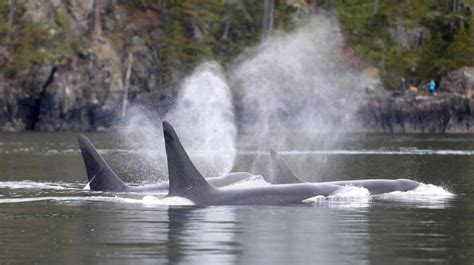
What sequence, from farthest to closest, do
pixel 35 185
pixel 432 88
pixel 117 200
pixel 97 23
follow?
pixel 97 23, pixel 432 88, pixel 35 185, pixel 117 200

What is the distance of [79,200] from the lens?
4284 centimetres

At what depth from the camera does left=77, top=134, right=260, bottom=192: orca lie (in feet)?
161

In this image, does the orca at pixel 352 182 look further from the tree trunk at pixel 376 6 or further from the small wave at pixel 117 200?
the tree trunk at pixel 376 6

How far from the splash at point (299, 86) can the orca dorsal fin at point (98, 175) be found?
81.0m

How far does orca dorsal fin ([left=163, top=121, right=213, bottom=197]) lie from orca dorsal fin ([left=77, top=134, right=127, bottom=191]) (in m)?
9.28

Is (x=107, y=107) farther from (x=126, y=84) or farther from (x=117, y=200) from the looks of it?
(x=117, y=200)

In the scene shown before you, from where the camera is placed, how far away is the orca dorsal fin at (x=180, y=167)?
39.2 meters

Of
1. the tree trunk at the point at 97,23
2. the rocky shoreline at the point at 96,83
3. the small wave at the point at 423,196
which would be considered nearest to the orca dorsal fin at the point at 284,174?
the small wave at the point at 423,196

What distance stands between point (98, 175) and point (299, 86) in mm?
96207

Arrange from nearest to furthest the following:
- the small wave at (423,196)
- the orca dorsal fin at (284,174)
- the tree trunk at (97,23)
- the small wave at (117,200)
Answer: the small wave at (117,200) → the small wave at (423,196) → the orca dorsal fin at (284,174) → the tree trunk at (97,23)

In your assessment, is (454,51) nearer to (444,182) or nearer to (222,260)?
(444,182)

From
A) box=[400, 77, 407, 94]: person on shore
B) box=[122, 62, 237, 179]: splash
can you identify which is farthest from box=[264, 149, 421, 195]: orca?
box=[400, 77, 407, 94]: person on shore

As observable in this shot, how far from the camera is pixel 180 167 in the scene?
39.3 metres

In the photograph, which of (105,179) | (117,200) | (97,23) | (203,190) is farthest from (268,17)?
(203,190)
